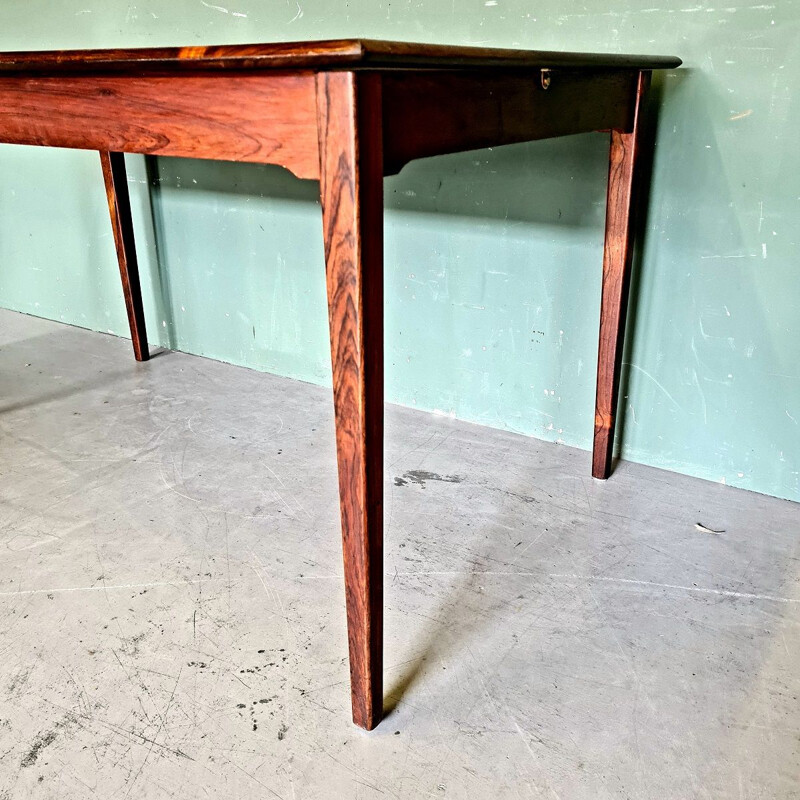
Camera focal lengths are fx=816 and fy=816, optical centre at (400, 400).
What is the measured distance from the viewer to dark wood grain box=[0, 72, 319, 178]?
2.73ft

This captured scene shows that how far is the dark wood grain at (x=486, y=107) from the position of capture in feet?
2.79

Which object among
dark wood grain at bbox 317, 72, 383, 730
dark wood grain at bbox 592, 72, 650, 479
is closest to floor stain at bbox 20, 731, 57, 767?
dark wood grain at bbox 317, 72, 383, 730

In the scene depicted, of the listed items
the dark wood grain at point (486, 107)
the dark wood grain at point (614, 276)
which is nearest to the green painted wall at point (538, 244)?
the dark wood grain at point (614, 276)

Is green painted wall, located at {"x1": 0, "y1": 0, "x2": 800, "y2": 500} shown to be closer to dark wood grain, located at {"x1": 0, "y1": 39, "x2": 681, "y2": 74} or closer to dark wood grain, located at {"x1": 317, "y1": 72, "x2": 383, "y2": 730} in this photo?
dark wood grain, located at {"x1": 0, "y1": 39, "x2": 681, "y2": 74}

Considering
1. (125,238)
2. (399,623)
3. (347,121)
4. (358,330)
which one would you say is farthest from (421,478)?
(125,238)

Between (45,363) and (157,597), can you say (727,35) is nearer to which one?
(157,597)

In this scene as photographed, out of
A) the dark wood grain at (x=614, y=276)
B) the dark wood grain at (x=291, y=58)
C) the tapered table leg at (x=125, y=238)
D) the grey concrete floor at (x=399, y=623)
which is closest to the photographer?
the dark wood grain at (x=291, y=58)

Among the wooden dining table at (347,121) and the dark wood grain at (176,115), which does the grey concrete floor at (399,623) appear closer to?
the wooden dining table at (347,121)

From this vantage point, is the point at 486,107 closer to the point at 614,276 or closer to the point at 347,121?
the point at 347,121

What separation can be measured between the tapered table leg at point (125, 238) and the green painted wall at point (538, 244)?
0.42 ft

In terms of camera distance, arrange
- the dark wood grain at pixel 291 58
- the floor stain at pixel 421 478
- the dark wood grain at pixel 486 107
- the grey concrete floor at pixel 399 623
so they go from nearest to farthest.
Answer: the dark wood grain at pixel 291 58, the dark wood grain at pixel 486 107, the grey concrete floor at pixel 399 623, the floor stain at pixel 421 478

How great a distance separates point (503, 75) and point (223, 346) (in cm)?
146

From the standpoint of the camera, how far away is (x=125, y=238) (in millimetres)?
2154

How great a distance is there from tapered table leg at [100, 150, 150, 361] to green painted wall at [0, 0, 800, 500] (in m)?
0.13
